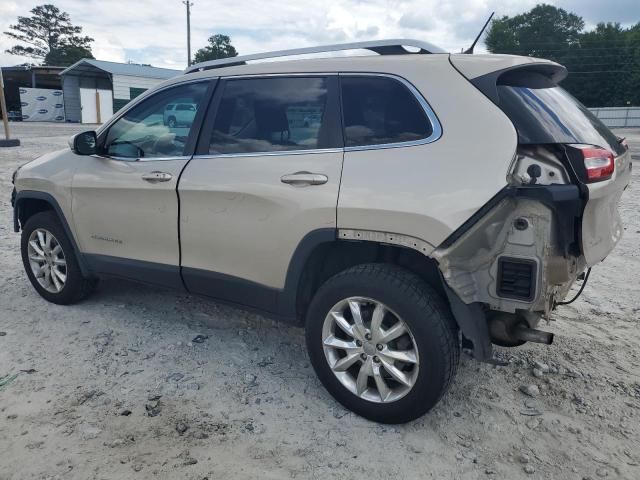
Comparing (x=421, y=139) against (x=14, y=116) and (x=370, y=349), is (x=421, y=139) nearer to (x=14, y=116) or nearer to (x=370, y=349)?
(x=370, y=349)

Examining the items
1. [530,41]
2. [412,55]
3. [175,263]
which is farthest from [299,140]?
[530,41]

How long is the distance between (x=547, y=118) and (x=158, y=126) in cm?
258

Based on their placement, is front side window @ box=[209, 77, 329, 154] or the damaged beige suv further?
front side window @ box=[209, 77, 329, 154]

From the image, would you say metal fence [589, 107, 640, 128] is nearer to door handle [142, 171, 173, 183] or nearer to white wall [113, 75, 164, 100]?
white wall [113, 75, 164, 100]

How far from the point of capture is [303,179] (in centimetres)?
289

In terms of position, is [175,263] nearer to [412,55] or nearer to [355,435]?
[355,435]

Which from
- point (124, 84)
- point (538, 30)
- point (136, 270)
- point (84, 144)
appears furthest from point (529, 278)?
point (538, 30)

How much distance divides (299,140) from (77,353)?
215 cm

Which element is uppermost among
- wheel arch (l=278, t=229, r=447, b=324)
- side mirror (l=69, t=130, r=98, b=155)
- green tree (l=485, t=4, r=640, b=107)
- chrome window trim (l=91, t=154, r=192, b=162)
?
green tree (l=485, t=4, r=640, b=107)

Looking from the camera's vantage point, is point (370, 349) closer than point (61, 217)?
Yes

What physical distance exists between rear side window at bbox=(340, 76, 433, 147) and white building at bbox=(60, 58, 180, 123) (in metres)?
33.2

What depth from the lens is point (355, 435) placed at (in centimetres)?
277

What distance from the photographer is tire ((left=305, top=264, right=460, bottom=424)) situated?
103 inches

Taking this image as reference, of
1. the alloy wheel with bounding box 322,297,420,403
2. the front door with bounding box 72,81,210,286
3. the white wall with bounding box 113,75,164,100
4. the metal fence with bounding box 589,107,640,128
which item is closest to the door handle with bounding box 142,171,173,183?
the front door with bounding box 72,81,210,286
